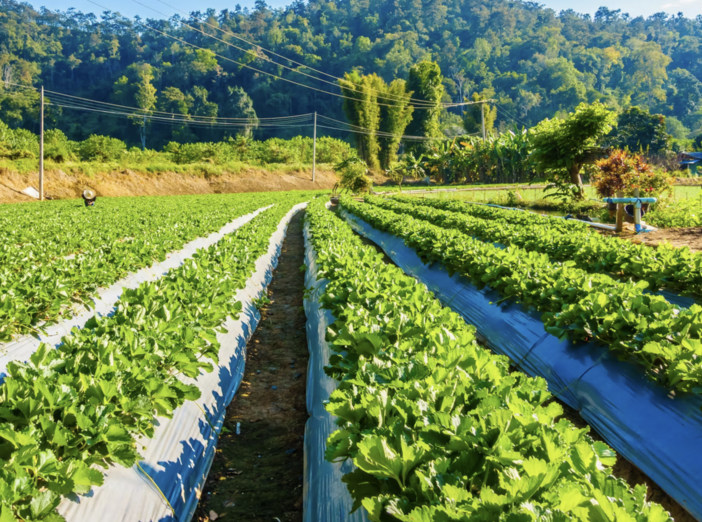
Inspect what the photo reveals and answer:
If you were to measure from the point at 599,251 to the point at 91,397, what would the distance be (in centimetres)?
762

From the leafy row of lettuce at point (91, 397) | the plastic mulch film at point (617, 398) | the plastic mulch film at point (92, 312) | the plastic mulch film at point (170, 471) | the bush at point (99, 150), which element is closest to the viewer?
the leafy row of lettuce at point (91, 397)

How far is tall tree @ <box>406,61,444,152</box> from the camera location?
72.0 metres

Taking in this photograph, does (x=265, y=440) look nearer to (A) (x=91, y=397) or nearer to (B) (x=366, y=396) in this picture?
(A) (x=91, y=397)

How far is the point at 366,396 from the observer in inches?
94.7

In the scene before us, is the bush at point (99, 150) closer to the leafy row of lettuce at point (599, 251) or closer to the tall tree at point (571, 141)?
the tall tree at point (571, 141)

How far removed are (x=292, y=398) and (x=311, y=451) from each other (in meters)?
1.58

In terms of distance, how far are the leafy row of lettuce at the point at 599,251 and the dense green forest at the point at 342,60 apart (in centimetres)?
6291

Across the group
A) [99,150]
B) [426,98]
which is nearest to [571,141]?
[99,150]

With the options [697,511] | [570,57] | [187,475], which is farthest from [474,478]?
[570,57]

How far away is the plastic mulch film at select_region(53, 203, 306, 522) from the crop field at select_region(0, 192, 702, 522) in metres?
0.01

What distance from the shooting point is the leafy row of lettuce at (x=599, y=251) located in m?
6.24

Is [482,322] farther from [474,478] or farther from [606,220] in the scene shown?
[606,220]

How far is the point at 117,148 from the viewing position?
46812 mm

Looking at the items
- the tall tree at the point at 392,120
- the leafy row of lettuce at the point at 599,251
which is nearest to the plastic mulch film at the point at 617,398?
the leafy row of lettuce at the point at 599,251
